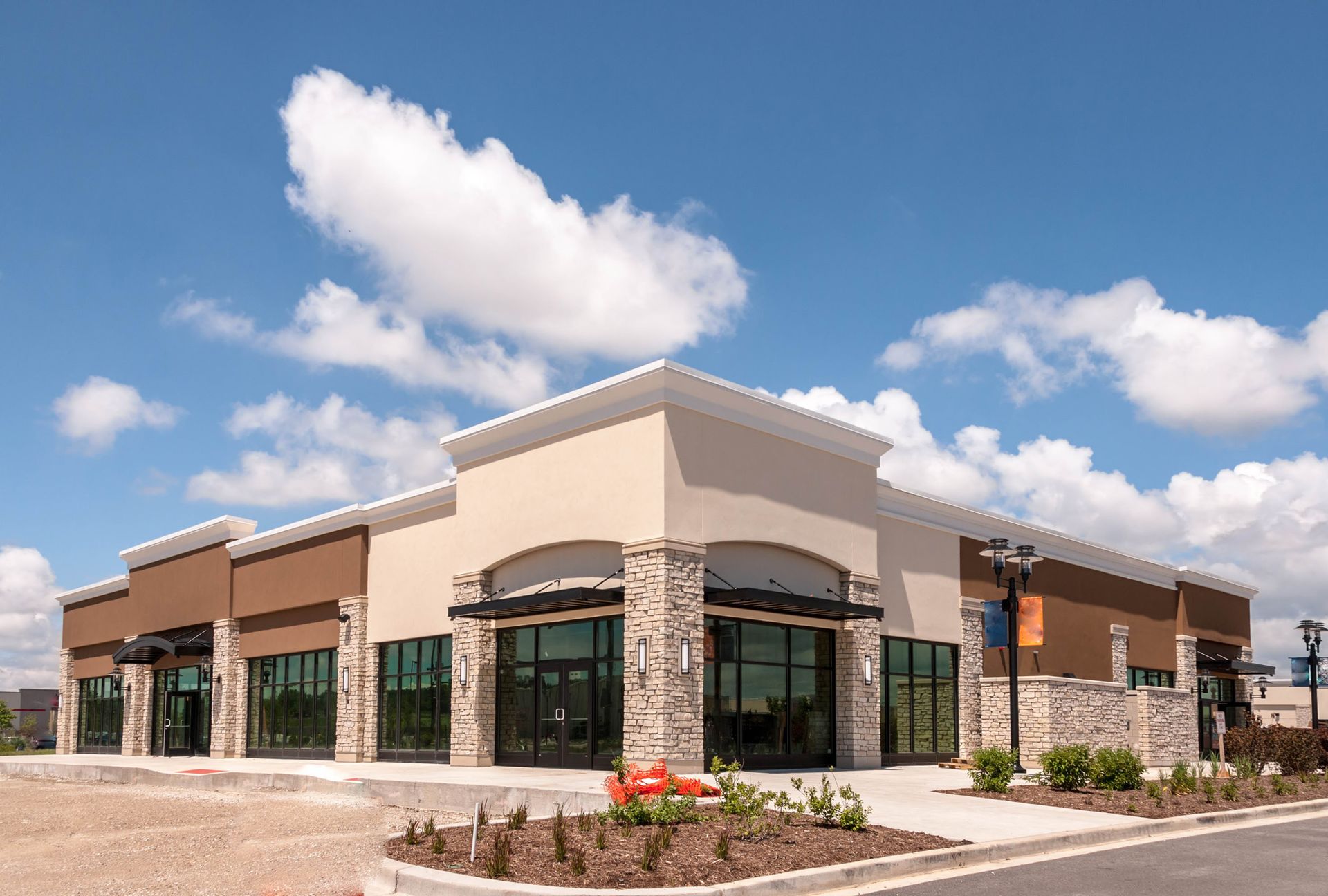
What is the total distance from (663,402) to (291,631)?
16.6 m

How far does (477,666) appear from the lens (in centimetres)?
2633

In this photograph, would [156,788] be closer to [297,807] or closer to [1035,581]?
[297,807]

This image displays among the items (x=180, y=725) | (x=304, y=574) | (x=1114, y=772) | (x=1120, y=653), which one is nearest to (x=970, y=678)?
(x=1120, y=653)

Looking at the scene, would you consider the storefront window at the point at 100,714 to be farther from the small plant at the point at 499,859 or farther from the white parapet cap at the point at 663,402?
the small plant at the point at 499,859

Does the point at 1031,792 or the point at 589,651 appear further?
the point at 589,651

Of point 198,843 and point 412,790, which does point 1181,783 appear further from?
point 198,843

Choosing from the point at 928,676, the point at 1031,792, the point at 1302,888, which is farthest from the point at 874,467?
the point at 1302,888

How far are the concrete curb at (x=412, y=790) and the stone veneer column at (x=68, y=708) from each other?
21.5m

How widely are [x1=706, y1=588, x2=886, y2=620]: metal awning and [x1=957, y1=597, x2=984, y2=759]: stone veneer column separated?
563 cm

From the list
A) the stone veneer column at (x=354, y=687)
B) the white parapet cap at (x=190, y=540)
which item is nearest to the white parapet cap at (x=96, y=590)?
the white parapet cap at (x=190, y=540)

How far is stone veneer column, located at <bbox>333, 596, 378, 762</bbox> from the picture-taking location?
30656 mm

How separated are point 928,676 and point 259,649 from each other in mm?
19468

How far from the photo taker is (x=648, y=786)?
50.2ft

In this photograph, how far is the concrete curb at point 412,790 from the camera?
17.9 metres
